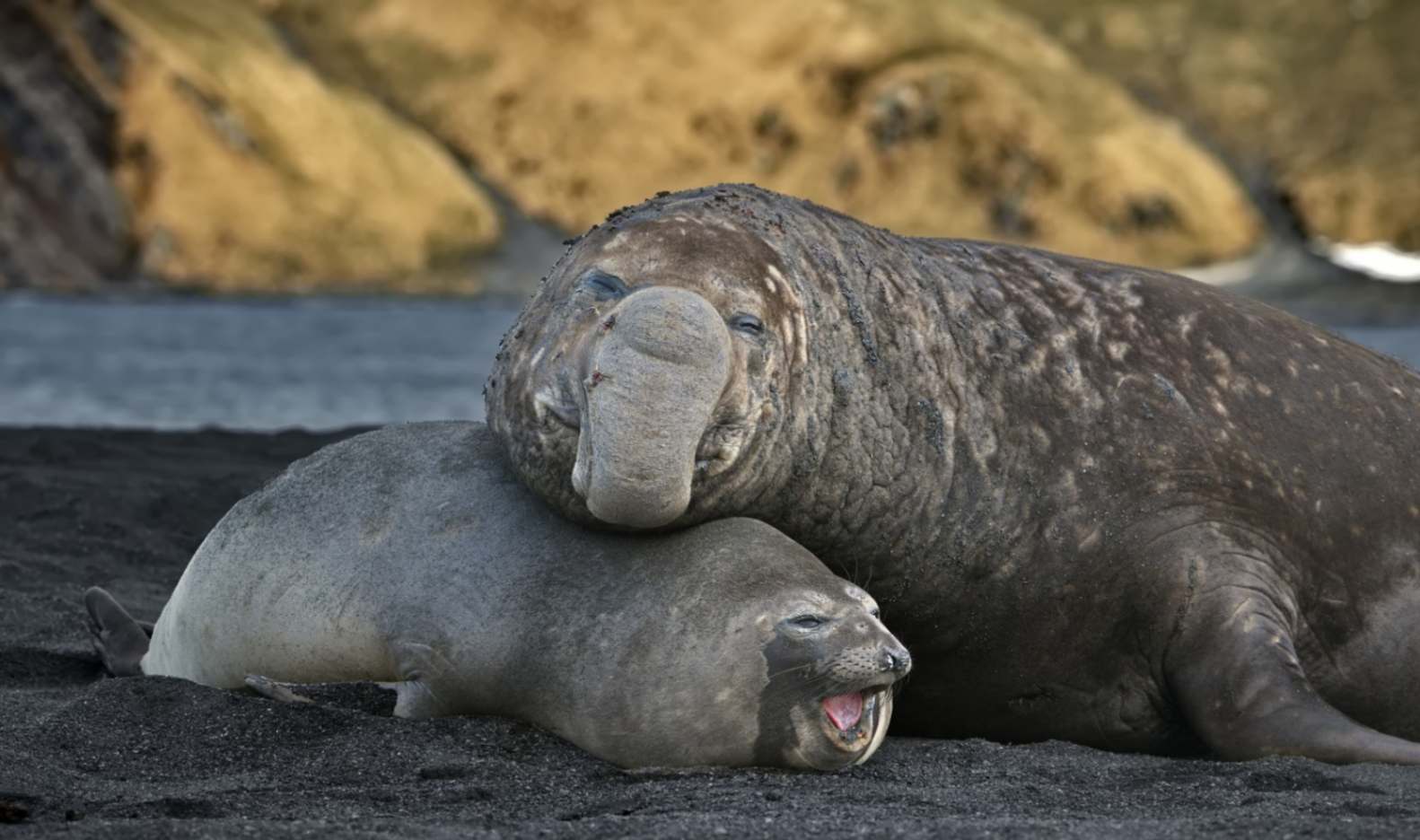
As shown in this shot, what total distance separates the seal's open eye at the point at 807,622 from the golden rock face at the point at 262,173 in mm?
73487

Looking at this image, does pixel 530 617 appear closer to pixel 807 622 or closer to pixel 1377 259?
pixel 807 622

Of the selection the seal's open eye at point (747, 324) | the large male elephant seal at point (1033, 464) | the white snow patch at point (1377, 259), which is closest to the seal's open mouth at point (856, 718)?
the large male elephant seal at point (1033, 464)

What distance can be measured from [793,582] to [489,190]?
90.1 m

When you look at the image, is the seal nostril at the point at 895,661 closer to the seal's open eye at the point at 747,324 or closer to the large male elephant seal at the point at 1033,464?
the large male elephant seal at the point at 1033,464

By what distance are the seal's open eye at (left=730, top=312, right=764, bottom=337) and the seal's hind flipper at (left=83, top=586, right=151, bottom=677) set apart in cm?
241

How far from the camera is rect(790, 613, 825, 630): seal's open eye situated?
15.8 ft

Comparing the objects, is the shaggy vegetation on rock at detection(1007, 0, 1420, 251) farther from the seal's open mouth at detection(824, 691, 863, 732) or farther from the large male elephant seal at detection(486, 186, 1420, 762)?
the seal's open mouth at detection(824, 691, 863, 732)

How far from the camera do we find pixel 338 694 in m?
5.28

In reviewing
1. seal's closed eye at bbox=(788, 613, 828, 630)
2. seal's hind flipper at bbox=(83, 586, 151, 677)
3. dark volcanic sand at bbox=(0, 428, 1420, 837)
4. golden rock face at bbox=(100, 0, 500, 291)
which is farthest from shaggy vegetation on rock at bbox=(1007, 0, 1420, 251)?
seal's closed eye at bbox=(788, 613, 828, 630)

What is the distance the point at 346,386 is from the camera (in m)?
26.9

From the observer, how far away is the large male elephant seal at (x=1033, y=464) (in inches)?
200

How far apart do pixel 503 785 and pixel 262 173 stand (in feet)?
252

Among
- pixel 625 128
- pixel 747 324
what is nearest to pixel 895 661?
pixel 747 324

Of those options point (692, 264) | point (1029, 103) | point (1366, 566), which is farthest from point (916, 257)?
point (1029, 103)
